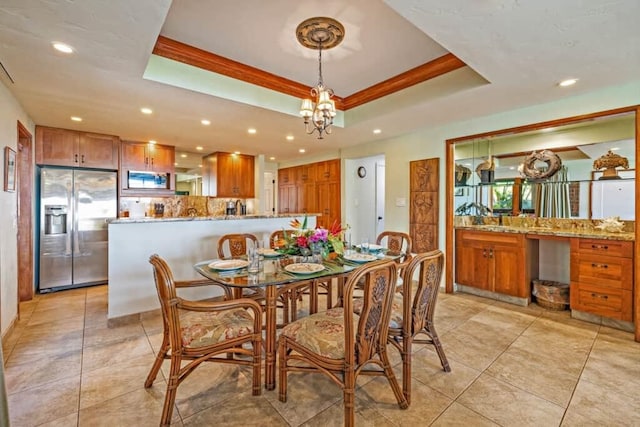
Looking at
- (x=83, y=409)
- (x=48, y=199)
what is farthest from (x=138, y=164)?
(x=83, y=409)

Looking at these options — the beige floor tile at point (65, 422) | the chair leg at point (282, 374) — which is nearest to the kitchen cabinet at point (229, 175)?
the beige floor tile at point (65, 422)

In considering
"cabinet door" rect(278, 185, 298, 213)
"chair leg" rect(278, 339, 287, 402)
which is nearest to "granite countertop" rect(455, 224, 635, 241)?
"chair leg" rect(278, 339, 287, 402)

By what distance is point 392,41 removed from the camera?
2426 millimetres

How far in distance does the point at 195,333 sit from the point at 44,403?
103cm

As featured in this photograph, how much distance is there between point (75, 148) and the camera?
164 inches

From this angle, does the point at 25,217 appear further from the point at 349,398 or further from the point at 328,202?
the point at 328,202

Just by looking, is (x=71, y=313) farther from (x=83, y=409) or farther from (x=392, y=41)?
(x=392, y=41)

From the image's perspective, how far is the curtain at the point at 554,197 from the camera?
3408 mm

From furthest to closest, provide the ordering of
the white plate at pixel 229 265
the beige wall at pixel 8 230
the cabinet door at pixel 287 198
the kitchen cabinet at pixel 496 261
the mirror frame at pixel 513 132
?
the cabinet door at pixel 287 198, the kitchen cabinet at pixel 496 261, the mirror frame at pixel 513 132, the beige wall at pixel 8 230, the white plate at pixel 229 265

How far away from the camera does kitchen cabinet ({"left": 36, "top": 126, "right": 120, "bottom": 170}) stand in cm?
395

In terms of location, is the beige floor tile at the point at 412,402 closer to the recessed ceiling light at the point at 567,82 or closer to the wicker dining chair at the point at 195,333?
the wicker dining chair at the point at 195,333

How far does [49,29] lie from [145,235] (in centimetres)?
185

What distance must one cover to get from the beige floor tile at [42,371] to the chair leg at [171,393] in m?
0.98

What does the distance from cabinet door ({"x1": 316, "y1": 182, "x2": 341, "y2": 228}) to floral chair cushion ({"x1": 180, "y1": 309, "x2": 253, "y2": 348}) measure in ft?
13.3
